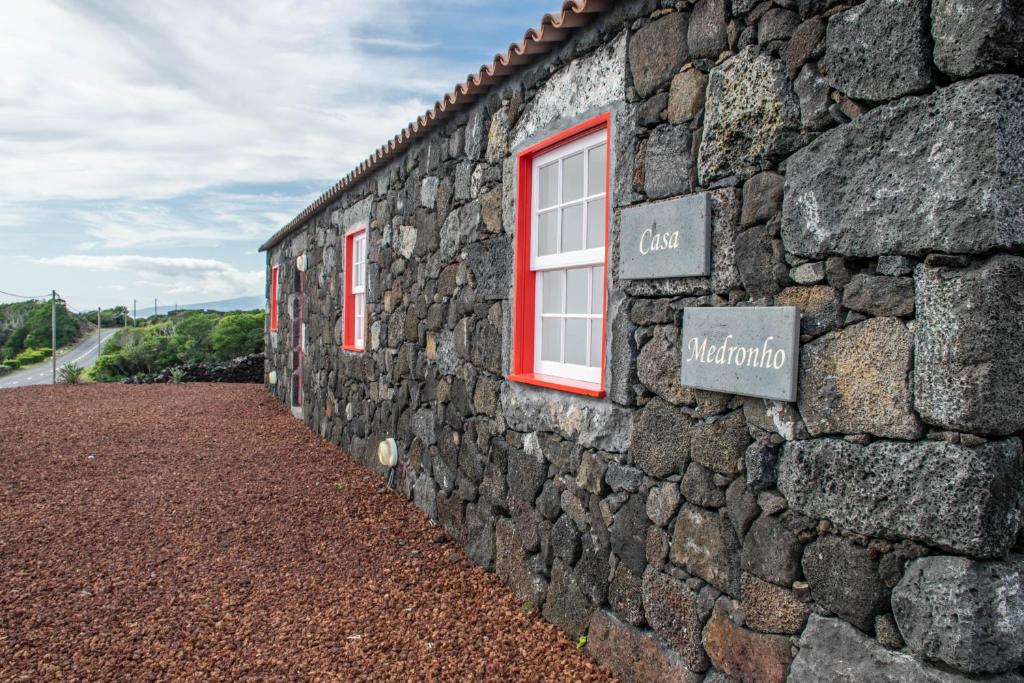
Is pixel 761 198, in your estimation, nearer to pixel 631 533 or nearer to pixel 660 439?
pixel 660 439

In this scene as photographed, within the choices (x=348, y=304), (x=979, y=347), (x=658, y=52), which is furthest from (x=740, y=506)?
(x=348, y=304)

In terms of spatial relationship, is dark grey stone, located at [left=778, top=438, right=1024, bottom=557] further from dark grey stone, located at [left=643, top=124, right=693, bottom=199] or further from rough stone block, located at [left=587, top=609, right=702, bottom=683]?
dark grey stone, located at [left=643, top=124, right=693, bottom=199]

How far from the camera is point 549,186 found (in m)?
4.05

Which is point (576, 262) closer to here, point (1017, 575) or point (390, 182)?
point (1017, 575)

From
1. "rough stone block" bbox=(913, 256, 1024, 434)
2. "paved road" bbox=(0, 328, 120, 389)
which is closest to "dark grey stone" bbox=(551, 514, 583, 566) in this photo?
"rough stone block" bbox=(913, 256, 1024, 434)

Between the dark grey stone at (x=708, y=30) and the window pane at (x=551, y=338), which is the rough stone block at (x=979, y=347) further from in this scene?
the window pane at (x=551, y=338)

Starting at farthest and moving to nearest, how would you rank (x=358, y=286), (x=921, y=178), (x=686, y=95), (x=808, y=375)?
1. (x=358, y=286)
2. (x=686, y=95)
3. (x=808, y=375)
4. (x=921, y=178)

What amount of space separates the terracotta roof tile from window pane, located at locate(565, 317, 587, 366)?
4.60 ft

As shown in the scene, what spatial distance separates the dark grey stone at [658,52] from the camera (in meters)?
2.93

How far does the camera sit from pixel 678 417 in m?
2.92

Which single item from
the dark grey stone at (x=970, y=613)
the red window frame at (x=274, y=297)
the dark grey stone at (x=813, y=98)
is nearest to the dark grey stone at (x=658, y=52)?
the dark grey stone at (x=813, y=98)

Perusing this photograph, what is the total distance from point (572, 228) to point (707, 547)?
5.86 feet

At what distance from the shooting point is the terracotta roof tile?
344cm

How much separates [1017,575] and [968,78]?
4.46 feet
